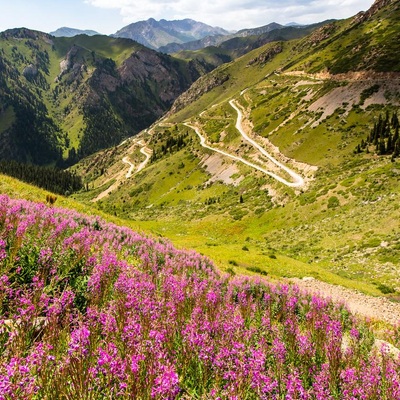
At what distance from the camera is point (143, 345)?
455cm

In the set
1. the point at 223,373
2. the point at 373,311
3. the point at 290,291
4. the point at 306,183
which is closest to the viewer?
the point at 223,373

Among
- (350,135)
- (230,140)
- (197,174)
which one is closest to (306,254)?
(350,135)

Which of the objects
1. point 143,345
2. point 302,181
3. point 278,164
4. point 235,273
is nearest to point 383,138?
point 302,181

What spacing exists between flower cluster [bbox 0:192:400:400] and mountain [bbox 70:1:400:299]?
13340 millimetres

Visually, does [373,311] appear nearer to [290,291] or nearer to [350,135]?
[290,291]

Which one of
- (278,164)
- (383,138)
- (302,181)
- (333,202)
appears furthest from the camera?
(278,164)

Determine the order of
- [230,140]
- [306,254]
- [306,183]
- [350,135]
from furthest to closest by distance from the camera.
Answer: [230,140], [350,135], [306,183], [306,254]

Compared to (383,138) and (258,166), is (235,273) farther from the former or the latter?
(258,166)

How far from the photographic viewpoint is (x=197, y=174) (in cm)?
12062

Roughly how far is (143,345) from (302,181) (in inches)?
2868

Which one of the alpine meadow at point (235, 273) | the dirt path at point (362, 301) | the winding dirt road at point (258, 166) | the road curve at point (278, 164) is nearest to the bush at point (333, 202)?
the alpine meadow at point (235, 273)

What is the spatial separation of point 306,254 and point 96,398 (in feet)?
136

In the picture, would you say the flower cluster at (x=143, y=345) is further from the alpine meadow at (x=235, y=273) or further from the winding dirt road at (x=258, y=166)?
the winding dirt road at (x=258, y=166)

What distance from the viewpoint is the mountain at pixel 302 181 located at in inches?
1467
